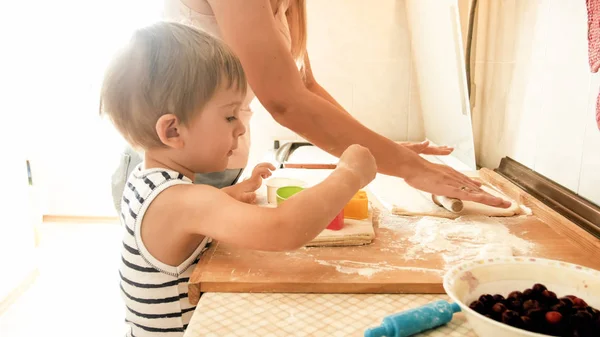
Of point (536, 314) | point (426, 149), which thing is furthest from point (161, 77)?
point (426, 149)

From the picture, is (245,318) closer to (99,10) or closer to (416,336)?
(416,336)

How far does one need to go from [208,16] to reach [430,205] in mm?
679

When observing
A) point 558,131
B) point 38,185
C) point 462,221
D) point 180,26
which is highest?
point 180,26

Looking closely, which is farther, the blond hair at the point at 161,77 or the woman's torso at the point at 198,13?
the woman's torso at the point at 198,13

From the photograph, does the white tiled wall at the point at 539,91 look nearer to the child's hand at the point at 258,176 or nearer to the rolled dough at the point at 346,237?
the rolled dough at the point at 346,237

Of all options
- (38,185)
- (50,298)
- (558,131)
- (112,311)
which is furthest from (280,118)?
(38,185)

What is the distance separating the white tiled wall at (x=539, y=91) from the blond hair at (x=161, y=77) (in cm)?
78

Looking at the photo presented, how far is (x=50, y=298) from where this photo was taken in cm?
240

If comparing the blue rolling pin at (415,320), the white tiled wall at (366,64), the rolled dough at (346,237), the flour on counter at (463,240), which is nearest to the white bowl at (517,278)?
the blue rolling pin at (415,320)

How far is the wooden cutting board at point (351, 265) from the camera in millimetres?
793

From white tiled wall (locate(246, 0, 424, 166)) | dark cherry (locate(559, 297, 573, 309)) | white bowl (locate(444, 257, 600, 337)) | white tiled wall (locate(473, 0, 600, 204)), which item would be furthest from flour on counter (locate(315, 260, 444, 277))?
white tiled wall (locate(246, 0, 424, 166))

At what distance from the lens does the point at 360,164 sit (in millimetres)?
871

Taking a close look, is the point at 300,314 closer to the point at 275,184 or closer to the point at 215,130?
the point at 215,130

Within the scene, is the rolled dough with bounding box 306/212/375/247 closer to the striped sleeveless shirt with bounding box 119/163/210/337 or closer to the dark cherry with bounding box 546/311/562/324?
the striped sleeveless shirt with bounding box 119/163/210/337
